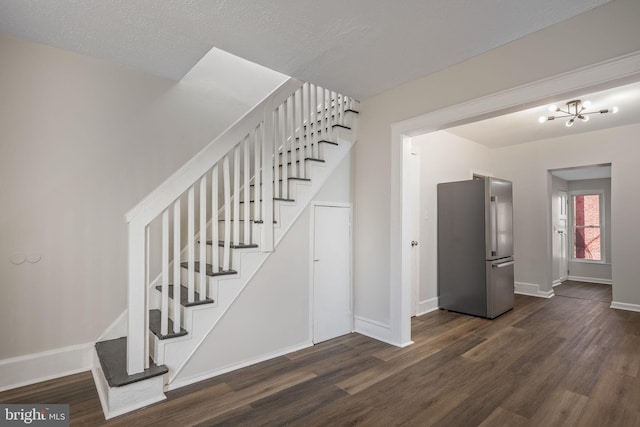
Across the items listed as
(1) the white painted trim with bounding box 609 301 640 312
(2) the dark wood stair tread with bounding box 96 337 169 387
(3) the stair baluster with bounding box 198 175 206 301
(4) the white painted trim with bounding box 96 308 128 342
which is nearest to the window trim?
(1) the white painted trim with bounding box 609 301 640 312

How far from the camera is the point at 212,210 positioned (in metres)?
2.67

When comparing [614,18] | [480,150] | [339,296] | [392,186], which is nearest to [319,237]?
[339,296]

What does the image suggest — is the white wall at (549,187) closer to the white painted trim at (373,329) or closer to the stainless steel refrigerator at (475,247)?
the stainless steel refrigerator at (475,247)

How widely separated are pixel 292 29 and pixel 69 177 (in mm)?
2254

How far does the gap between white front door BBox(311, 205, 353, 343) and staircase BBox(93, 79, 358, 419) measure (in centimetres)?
38

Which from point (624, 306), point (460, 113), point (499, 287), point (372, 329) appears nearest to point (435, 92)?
point (460, 113)

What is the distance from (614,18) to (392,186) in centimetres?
200

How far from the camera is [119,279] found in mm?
2883

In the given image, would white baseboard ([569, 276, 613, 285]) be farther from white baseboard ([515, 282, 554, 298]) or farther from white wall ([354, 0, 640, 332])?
white wall ([354, 0, 640, 332])

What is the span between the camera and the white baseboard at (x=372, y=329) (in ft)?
10.9

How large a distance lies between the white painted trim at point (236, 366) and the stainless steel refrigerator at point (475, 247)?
2.46 metres

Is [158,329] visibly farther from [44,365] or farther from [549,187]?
[549,187]

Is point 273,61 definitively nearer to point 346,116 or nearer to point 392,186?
point 346,116

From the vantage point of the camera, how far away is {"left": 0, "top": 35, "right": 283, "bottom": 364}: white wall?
96.4 inches
